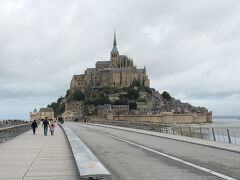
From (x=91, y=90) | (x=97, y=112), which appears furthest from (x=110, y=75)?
(x=97, y=112)

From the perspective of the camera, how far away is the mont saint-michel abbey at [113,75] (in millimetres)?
177750

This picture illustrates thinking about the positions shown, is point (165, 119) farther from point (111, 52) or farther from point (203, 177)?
point (203, 177)

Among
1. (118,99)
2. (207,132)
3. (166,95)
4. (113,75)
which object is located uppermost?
(113,75)

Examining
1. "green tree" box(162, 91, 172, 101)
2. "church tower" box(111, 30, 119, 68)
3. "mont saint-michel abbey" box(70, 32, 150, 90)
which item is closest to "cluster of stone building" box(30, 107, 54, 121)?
"mont saint-michel abbey" box(70, 32, 150, 90)

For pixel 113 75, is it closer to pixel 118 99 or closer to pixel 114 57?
pixel 114 57

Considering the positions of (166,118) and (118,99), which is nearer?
(166,118)

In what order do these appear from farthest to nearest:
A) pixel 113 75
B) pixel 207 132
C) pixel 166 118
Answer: pixel 113 75, pixel 166 118, pixel 207 132

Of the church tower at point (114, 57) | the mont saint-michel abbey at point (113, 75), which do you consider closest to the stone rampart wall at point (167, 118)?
A: the mont saint-michel abbey at point (113, 75)

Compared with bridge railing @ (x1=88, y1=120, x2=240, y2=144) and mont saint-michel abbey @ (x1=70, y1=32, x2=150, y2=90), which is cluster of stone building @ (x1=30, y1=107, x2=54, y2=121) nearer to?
mont saint-michel abbey @ (x1=70, y1=32, x2=150, y2=90)

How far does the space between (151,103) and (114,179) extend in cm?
15456

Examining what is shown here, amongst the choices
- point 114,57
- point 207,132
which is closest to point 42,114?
point 114,57

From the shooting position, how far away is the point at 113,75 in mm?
179125

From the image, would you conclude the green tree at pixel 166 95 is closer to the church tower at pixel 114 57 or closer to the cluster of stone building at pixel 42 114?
the church tower at pixel 114 57

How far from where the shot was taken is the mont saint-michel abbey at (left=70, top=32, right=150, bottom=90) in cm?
17775
